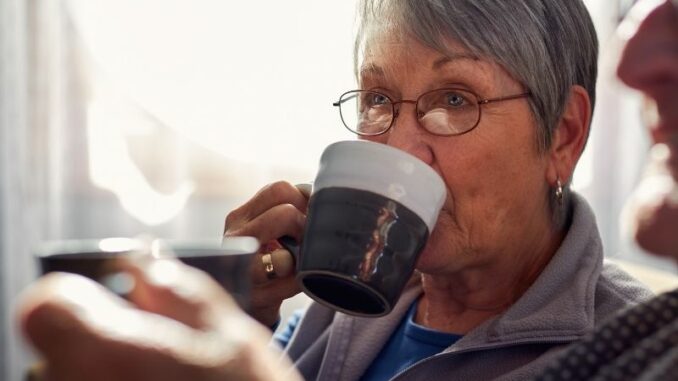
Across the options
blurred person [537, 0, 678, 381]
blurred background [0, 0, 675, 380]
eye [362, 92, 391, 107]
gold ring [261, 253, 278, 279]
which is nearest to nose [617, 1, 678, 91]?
blurred person [537, 0, 678, 381]

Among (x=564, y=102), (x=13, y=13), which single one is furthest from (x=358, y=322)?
(x=13, y=13)

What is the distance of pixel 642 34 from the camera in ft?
2.02

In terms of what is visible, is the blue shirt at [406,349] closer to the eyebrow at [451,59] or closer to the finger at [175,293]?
the eyebrow at [451,59]

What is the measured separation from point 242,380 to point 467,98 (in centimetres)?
72

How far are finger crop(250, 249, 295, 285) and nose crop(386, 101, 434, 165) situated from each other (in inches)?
9.1

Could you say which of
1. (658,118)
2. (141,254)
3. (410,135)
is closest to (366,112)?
(410,135)

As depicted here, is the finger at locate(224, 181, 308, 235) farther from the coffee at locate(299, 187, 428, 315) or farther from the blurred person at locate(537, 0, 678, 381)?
the blurred person at locate(537, 0, 678, 381)

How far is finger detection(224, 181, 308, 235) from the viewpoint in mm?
1150

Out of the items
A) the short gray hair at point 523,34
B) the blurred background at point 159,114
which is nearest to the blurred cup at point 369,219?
the short gray hair at point 523,34

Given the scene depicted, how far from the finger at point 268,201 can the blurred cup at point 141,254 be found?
589 millimetres

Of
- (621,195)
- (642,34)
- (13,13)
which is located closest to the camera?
(642,34)

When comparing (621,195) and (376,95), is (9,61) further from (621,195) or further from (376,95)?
(621,195)

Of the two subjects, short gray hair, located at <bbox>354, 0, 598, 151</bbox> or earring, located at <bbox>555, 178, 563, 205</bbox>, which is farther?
earring, located at <bbox>555, 178, 563, 205</bbox>

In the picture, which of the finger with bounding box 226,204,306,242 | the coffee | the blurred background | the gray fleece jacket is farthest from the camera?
the blurred background
